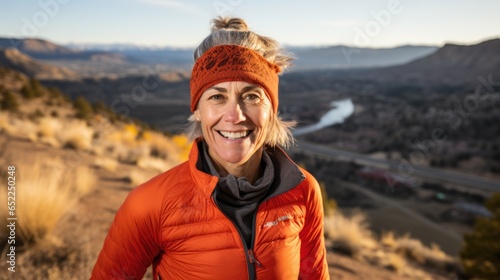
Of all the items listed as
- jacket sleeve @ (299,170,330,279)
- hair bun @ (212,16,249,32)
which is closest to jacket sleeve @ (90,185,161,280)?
jacket sleeve @ (299,170,330,279)

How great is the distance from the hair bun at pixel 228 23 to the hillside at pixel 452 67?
12972 cm

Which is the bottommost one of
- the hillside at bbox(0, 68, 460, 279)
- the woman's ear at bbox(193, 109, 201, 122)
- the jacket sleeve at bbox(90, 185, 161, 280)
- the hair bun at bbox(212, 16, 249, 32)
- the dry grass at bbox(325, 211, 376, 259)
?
the dry grass at bbox(325, 211, 376, 259)

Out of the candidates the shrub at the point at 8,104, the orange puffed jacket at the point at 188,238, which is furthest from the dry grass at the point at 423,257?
the shrub at the point at 8,104

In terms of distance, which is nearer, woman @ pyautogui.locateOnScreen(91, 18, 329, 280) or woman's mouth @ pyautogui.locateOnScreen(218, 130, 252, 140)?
woman @ pyautogui.locateOnScreen(91, 18, 329, 280)

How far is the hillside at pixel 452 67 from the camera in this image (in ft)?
404

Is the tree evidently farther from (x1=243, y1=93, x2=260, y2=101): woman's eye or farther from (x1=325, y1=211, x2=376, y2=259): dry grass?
(x1=243, y1=93, x2=260, y2=101): woman's eye

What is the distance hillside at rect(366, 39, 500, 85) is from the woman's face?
12987cm

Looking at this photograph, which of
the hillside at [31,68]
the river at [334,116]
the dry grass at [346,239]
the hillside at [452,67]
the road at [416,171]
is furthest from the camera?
the hillside at [452,67]

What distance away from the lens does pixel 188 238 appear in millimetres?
1789

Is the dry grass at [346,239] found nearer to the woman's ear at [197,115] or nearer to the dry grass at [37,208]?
the dry grass at [37,208]

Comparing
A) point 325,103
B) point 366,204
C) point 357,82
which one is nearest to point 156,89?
point 325,103

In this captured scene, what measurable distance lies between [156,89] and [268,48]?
4903 inches

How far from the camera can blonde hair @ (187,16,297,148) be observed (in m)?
1.98

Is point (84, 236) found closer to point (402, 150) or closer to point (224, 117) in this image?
point (224, 117)
